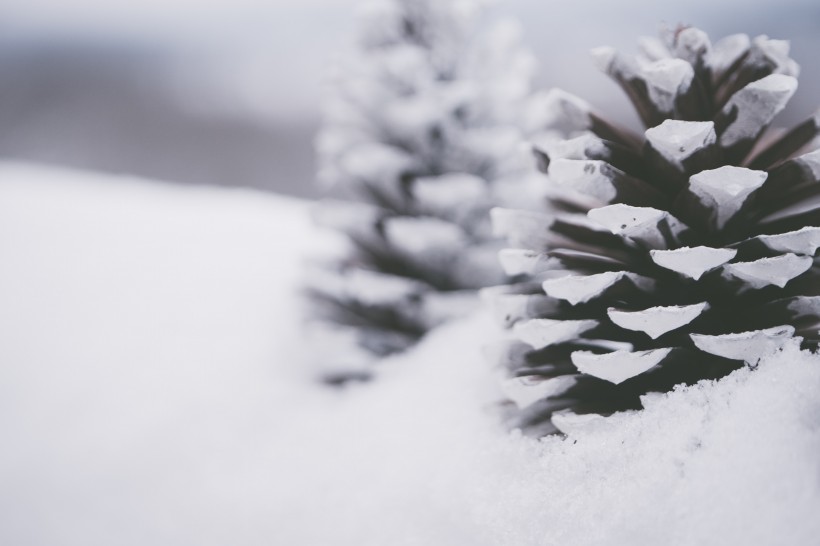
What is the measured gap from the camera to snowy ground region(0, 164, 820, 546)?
0.36 meters

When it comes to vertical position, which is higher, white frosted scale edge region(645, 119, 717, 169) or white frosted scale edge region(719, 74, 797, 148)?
white frosted scale edge region(719, 74, 797, 148)

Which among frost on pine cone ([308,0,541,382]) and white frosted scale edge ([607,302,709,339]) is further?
frost on pine cone ([308,0,541,382])

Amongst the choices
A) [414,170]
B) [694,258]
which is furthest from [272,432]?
[694,258]

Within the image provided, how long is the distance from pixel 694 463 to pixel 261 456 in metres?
0.42

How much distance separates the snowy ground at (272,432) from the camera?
36cm

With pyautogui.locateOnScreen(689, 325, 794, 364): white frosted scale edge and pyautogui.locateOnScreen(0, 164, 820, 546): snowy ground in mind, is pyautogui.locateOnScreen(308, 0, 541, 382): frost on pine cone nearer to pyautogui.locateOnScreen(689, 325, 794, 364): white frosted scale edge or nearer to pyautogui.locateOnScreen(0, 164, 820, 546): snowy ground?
pyautogui.locateOnScreen(0, 164, 820, 546): snowy ground

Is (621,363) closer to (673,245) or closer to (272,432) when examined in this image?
(673,245)

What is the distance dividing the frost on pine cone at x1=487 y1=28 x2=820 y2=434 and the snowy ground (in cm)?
3

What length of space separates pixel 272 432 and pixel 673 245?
0.46 m

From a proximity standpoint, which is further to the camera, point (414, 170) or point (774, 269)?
point (414, 170)

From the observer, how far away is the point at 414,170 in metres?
0.74

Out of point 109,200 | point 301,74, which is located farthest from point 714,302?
point 301,74

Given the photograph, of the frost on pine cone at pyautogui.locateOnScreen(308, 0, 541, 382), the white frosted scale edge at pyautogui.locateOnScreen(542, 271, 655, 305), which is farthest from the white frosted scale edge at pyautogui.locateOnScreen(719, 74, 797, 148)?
the frost on pine cone at pyautogui.locateOnScreen(308, 0, 541, 382)

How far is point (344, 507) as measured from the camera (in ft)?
1.61
